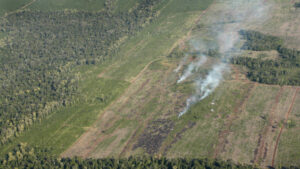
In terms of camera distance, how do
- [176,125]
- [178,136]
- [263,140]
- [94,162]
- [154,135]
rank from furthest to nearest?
[176,125] < [154,135] < [178,136] < [263,140] < [94,162]

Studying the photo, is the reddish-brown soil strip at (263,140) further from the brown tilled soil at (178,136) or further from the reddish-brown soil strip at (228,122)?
the brown tilled soil at (178,136)

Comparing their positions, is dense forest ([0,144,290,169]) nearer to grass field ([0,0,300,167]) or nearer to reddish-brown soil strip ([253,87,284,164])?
grass field ([0,0,300,167])

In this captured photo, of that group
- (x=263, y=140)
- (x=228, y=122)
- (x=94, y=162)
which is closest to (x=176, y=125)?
(x=228, y=122)

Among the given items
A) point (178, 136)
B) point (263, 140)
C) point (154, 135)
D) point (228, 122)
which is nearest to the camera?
point (263, 140)

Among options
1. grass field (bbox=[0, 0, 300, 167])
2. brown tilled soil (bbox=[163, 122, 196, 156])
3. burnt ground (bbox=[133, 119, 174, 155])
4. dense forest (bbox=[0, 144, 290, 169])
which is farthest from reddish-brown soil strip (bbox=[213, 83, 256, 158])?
burnt ground (bbox=[133, 119, 174, 155])

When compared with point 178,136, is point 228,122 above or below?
above

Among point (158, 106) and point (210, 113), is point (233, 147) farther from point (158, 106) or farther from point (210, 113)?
point (158, 106)

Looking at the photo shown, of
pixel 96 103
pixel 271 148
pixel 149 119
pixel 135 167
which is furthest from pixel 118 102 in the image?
pixel 271 148

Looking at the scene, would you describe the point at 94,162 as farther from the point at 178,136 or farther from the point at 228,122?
the point at 228,122

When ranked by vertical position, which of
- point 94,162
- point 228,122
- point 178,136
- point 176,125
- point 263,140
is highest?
point 94,162
